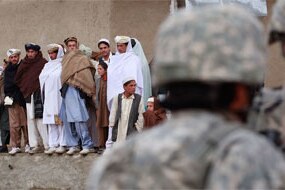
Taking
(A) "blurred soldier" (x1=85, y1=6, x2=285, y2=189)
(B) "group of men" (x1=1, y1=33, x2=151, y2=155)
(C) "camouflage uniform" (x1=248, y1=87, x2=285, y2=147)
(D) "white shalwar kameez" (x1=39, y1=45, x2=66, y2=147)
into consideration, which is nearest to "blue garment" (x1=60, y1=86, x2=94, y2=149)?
(B) "group of men" (x1=1, y1=33, x2=151, y2=155)

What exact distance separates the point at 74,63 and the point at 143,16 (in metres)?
2.22

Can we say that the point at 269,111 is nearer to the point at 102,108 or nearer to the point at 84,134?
the point at 102,108

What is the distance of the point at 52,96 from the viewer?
11.3 metres

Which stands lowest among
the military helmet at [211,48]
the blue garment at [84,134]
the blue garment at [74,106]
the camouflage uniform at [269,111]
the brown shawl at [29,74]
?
the blue garment at [84,134]

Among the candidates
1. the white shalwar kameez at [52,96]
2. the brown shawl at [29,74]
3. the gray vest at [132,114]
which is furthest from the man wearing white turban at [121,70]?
the brown shawl at [29,74]

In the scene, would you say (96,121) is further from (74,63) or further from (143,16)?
(143,16)

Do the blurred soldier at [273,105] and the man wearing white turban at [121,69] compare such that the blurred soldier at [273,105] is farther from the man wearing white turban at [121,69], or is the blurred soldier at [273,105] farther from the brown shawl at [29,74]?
the brown shawl at [29,74]

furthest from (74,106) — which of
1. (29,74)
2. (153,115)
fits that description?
(153,115)

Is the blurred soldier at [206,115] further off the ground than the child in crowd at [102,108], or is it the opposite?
the blurred soldier at [206,115]

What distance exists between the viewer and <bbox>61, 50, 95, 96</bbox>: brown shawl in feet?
35.9

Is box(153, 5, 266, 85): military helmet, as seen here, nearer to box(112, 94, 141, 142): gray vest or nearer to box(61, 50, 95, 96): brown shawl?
box(112, 94, 141, 142): gray vest

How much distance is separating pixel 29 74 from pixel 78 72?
39.7 inches

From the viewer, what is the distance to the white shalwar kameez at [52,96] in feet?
37.0

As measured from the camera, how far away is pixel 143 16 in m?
13.0
